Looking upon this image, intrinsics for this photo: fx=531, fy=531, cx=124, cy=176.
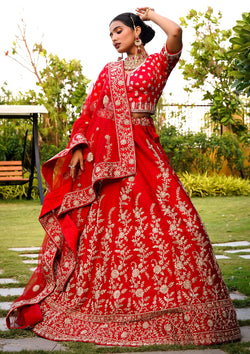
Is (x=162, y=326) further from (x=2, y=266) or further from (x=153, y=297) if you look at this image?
(x=2, y=266)

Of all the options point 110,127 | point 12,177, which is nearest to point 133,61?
point 110,127


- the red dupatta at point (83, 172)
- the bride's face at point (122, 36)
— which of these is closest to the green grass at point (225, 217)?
the red dupatta at point (83, 172)

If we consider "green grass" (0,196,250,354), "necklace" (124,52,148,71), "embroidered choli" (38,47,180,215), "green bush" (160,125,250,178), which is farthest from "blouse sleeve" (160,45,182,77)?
"green bush" (160,125,250,178)

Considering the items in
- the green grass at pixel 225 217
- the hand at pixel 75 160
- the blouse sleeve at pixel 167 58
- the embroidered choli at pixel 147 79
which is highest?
the blouse sleeve at pixel 167 58

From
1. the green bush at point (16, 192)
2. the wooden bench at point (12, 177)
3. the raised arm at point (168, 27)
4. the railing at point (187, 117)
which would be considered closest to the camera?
the raised arm at point (168, 27)

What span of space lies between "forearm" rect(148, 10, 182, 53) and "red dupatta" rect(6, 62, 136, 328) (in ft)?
0.86

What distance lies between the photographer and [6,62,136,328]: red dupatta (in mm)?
2496

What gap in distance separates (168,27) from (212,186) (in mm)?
8061

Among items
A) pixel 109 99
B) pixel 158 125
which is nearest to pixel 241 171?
pixel 158 125

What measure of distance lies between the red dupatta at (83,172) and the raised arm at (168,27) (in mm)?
256

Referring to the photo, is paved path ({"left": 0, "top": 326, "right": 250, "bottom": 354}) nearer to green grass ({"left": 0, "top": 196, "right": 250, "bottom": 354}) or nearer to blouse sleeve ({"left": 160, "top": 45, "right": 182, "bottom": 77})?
green grass ({"left": 0, "top": 196, "right": 250, "bottom": 354})

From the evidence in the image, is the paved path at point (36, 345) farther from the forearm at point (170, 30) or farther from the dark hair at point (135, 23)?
the dark hair at point (135, 23)

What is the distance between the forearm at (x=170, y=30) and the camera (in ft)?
8.09

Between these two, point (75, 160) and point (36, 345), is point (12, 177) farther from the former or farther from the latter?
point (36, 345)
